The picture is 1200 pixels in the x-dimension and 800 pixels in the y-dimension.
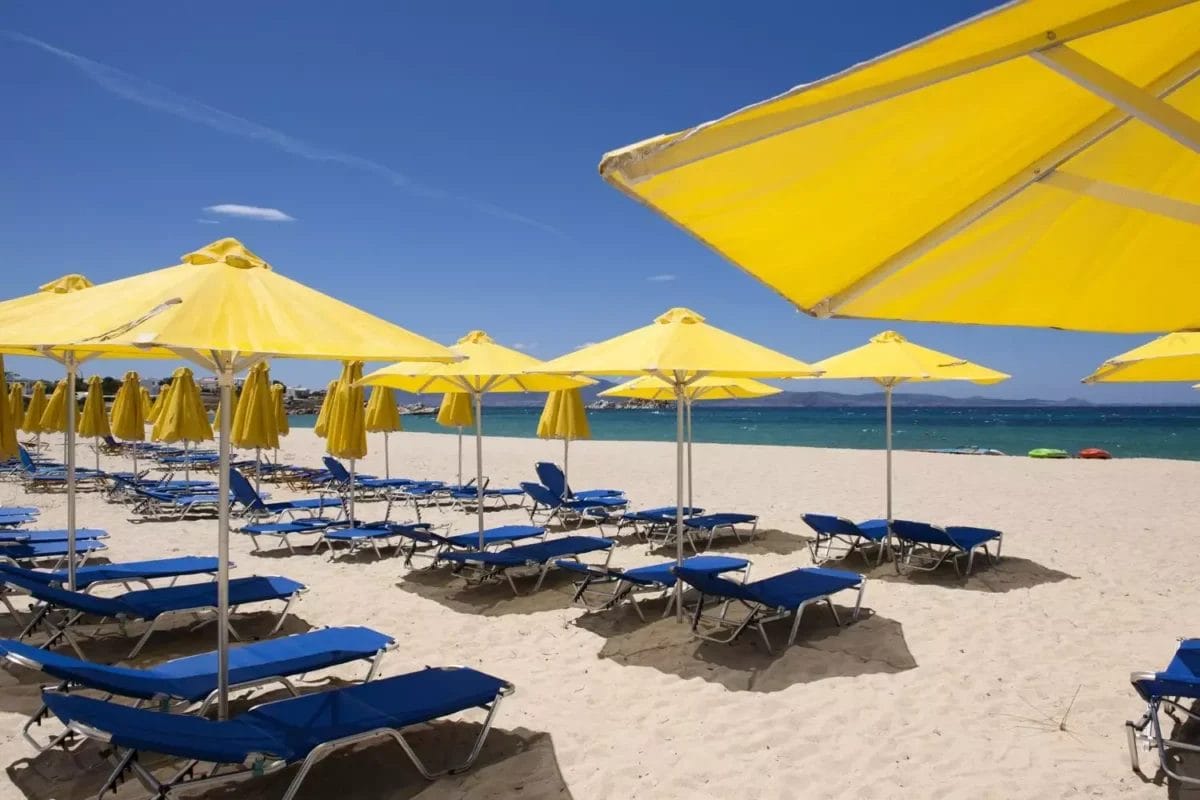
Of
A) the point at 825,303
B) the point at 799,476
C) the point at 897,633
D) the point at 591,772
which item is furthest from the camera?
the point at 799,476

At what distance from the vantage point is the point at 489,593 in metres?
7.21

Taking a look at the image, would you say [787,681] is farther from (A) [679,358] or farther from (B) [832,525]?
(B) [832,525]

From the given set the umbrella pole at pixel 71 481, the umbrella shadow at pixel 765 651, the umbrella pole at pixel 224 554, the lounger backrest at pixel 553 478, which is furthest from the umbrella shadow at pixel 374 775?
the lounger backrest at pixel 553 478

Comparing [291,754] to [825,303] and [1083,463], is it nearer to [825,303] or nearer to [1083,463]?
[825,303]

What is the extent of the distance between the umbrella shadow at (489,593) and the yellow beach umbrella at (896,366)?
3.26 m

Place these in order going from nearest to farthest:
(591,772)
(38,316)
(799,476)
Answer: (591,772) < (38,316) < (799,476)

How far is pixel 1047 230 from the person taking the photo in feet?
8.74

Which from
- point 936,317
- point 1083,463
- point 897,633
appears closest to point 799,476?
point 1083,463

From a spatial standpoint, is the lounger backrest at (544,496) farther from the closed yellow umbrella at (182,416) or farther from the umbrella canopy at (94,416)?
the umbrella canopy at (94,416)

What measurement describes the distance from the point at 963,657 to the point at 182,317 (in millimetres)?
5138

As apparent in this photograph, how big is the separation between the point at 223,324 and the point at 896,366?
653cm

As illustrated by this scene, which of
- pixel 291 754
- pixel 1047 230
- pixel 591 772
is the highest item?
pixel 1047 230

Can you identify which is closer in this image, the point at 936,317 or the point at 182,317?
the point at 936,317

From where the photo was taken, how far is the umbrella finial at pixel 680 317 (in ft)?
21.3
